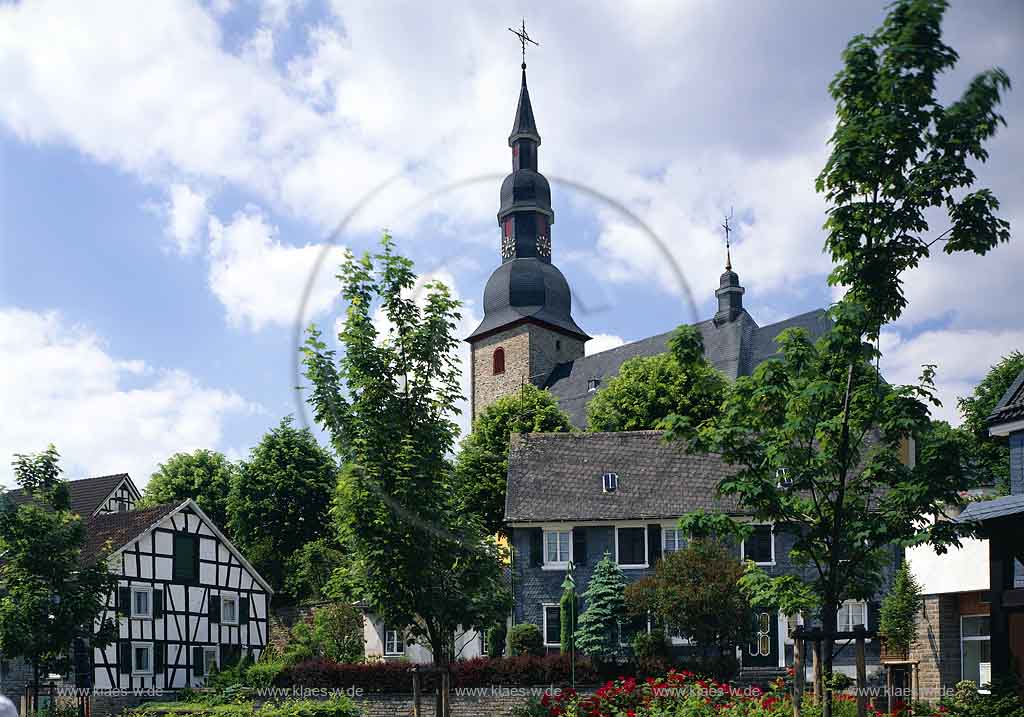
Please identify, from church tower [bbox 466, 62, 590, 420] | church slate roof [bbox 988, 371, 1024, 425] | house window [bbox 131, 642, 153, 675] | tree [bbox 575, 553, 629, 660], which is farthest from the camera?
church tower [bbox 466, 62, 590, 420]

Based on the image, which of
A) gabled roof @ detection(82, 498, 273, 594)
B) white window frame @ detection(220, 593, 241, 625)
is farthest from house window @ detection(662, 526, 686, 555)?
white window frame @ detection(220, 593, 241, 625)

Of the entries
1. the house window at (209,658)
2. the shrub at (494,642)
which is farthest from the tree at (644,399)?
the house window at (209,658)

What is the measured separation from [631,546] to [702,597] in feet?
23.6

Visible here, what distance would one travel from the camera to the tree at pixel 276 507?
65.4m

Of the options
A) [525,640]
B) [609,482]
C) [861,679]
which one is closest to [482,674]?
[525,640]

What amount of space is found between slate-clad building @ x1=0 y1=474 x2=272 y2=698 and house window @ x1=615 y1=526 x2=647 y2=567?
638 inches

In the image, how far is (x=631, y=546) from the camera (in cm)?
4234

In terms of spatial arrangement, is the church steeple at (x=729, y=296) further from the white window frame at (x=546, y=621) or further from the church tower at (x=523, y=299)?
the white window frame at (x=546, y=621)

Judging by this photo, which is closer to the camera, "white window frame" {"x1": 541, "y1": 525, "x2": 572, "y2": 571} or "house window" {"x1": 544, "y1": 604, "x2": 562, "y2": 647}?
"house window" {"x1": 544, "y1": 604, "x2": 562, "y2": 647}

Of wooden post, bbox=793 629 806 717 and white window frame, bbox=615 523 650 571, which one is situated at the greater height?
white window frame, bbox=615 523 650 571

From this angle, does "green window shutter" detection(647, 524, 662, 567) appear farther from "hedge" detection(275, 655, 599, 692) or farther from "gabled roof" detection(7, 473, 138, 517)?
"gabled roof" detection(7, 473, 138, 517)

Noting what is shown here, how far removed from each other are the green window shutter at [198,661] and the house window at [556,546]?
14817 mm

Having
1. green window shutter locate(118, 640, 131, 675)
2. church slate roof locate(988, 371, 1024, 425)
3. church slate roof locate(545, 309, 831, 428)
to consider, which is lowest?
green window shutter locate(118, 640, 131, 675)

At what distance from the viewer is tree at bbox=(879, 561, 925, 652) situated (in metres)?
29.9
